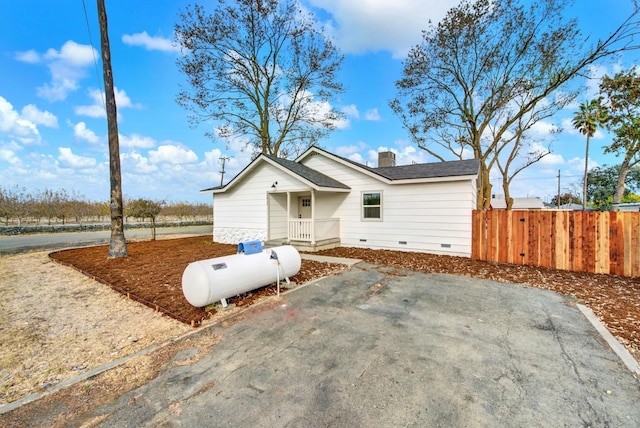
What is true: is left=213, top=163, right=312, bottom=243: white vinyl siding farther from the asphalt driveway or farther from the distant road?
the asphalt driveway

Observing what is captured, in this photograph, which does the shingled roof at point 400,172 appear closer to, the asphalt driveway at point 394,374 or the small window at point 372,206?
the small window at point 372,206

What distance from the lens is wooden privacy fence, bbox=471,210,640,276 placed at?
684 centimetres

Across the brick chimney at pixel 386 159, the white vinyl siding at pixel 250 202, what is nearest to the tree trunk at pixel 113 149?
the white vinyl siding at pixel 250 202

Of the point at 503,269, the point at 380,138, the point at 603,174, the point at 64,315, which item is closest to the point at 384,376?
the point at 64,315

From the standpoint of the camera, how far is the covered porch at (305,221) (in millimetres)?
10758

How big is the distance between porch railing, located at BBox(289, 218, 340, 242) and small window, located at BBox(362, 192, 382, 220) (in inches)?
56.3

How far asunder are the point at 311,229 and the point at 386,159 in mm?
6972

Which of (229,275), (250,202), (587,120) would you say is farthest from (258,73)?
(587,120)

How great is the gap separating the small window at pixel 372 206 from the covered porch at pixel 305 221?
3.91 ft

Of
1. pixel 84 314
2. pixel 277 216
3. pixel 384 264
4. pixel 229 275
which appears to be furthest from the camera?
pixel 277 216

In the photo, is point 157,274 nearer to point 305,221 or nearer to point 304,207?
point 305,221

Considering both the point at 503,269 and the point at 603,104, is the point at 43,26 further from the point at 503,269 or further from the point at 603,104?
the point at 603,104

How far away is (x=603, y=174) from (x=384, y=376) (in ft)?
207

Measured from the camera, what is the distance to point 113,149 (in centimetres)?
925
